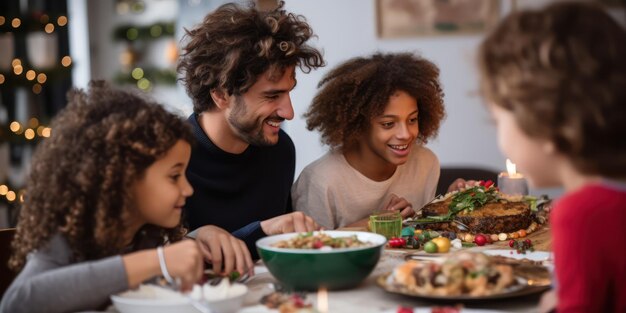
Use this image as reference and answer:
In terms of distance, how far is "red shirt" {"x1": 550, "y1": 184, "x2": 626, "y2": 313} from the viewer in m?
1.10

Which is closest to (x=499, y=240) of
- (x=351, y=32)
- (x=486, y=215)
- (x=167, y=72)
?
(x=486, y=215)

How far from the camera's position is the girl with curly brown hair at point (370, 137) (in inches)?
111

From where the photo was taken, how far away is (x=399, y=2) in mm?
5078

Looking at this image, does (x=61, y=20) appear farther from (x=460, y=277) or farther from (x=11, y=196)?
(x=460, y=277)

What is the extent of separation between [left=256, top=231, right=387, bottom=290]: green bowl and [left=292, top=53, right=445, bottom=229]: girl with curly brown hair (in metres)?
1.20

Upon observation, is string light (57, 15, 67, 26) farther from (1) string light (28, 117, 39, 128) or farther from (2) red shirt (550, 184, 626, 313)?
(2) red shirt (550, 184, 626, 313)

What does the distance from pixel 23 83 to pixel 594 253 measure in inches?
201

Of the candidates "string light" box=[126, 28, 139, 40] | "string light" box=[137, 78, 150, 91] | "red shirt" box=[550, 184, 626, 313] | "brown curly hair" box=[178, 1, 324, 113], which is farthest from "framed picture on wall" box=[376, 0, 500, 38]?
"red shirt" box=[550, 184, 626, 313]

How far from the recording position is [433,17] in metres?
5.05

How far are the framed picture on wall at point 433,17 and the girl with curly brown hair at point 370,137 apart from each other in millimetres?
2117

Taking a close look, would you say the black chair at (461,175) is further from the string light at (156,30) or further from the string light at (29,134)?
the string light at (156,30)

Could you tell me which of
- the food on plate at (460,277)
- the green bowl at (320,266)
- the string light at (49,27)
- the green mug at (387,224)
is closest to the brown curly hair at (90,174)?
the green bowl at (320,266)

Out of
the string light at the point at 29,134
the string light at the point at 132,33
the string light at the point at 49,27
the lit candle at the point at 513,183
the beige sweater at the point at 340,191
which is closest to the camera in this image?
the lit candle at the point at 513,183

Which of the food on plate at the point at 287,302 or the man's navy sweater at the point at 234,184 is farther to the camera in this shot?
the man's navy sweater at the point at 234,184
